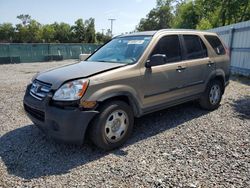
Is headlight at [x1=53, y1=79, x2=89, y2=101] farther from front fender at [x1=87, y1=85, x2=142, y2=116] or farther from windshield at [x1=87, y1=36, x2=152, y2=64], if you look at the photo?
windshield at [x1=87, y1=36, x2=152, y2=64]

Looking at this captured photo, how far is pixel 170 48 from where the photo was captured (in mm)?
4602

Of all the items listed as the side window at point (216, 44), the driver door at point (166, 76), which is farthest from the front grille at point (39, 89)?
the side window at point (216, 44)

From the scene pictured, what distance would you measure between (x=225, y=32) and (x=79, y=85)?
11.3 metres

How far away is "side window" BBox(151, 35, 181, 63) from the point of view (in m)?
4.38

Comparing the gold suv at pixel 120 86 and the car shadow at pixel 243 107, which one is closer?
the gold suv at pixel 120 86

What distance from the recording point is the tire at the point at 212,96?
5402 mm

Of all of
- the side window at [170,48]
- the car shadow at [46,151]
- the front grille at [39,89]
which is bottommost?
the car shadow at [46,151]

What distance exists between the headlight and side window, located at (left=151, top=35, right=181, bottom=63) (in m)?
1.51

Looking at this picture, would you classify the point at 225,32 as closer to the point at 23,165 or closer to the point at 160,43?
the point at 160,43

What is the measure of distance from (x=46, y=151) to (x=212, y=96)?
3.82 m

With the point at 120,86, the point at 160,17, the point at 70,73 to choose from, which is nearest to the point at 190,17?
the point at 120,86

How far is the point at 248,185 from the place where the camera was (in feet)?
9.31

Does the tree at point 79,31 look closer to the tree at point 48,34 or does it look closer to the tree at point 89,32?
the tree at point 89,32

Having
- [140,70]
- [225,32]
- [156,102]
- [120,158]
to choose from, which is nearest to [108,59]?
[140,70]
